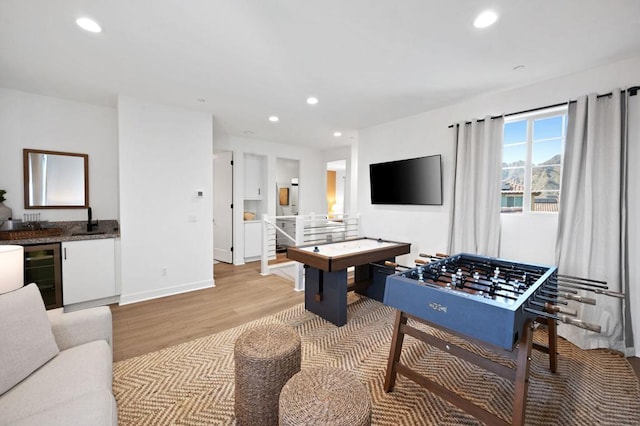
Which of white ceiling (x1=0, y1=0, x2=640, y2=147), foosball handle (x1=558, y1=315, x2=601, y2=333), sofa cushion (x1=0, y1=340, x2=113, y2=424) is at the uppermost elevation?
white ceiling (x1=0, y1=0, x2=640, y2=147)

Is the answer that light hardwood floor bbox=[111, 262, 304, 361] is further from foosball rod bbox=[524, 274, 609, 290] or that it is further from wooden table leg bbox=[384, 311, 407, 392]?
foosball rod bbox=[524, 274, 609, 290]

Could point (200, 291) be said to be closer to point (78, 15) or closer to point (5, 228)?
point (5, 228)

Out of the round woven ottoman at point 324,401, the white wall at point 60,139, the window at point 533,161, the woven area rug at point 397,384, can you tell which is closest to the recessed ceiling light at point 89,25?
the white wall at point 60,139

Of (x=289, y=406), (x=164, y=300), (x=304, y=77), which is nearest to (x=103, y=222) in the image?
(x=164, y=300)

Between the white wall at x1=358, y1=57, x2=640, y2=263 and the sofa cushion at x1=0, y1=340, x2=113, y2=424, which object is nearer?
the sofa cushion at x1=0, y1=340, x2=113, y2=424

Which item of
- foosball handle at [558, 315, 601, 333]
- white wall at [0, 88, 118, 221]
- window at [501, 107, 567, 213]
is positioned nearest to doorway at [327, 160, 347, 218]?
window at [501, 107, 567, 213]

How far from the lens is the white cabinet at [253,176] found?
5879 millimetres

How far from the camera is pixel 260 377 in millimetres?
1480

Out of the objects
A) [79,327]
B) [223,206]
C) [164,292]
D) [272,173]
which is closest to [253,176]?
[272,173]

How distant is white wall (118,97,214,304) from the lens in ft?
11.2

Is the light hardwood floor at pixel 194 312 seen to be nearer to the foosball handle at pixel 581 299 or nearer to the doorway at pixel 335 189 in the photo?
the foosball handle at pixel 581 299

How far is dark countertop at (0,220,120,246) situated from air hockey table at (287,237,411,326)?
2317mm

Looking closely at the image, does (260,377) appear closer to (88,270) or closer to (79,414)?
(79,414)

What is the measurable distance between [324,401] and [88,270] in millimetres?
3388
